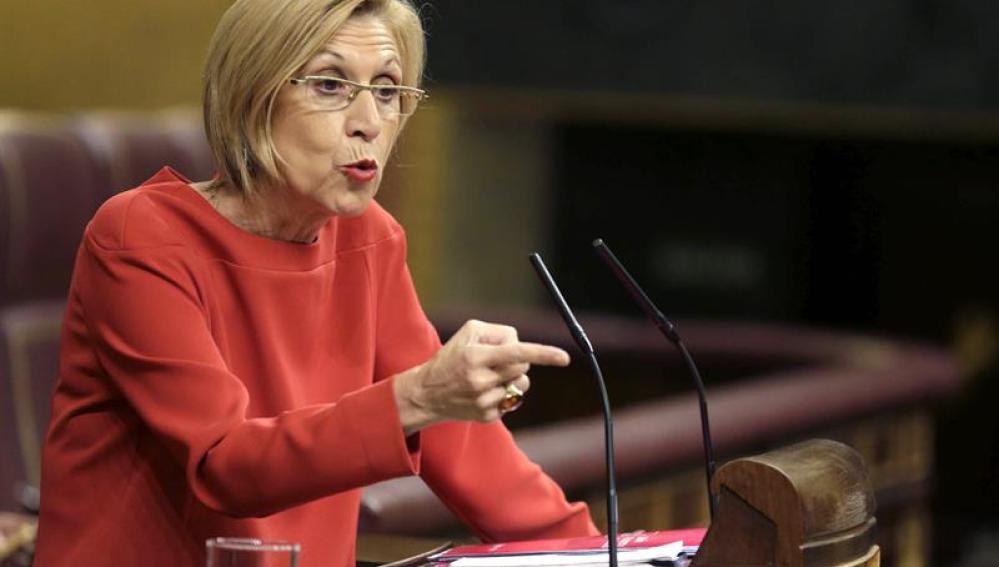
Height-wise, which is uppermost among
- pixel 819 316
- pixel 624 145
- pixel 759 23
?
pixel 759 23

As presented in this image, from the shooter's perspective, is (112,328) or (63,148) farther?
(63,148)

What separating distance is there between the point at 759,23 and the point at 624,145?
1.11 m

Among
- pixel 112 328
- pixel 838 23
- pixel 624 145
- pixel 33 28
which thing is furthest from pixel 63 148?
pixel 624 145

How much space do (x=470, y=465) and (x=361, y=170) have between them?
0.37m

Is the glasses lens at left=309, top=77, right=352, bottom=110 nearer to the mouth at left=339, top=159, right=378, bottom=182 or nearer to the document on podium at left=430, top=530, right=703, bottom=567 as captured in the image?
the mouth at left=339, top=159, right=378, bottom=182

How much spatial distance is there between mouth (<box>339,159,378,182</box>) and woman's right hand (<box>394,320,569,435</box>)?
0.76 ft

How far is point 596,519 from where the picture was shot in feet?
9.93

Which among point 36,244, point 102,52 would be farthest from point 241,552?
point 102,52

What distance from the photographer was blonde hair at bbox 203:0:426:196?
1575 mm

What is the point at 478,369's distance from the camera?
4.54 ft

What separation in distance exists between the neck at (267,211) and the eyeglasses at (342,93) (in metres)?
0.10

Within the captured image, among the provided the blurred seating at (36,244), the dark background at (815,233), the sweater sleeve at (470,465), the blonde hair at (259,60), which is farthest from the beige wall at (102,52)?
the blonde hair at (259,60)

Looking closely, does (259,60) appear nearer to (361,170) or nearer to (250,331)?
(361,170)

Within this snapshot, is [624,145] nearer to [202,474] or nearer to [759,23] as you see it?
[759,23]
